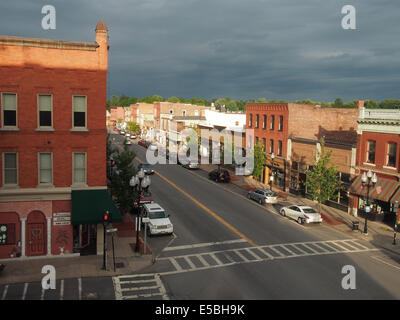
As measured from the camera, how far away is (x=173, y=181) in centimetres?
5209

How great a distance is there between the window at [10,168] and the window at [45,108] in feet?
8.40

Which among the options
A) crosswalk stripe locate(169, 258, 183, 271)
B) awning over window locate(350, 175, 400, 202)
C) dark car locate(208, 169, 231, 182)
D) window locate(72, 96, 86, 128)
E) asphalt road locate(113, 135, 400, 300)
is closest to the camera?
asphalt road locate(113, 135, 400, 300)

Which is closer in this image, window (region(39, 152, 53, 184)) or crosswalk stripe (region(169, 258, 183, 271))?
crosswalk stripe (region(169, 258, 183, 271))

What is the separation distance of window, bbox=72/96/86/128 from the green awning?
4293mm

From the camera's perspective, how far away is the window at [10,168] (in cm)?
2442

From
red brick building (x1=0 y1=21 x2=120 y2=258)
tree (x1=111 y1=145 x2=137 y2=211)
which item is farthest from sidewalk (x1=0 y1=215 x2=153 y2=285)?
tree (x1=111 y1=145 x2=137 y2=211)

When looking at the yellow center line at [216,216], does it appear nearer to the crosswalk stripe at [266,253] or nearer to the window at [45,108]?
the crosswalk stripe at [266,253]

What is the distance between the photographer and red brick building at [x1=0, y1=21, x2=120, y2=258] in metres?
24.1

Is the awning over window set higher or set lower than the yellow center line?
higher

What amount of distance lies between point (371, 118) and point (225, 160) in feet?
85.3

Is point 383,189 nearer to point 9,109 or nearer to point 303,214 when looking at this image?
point 303,214

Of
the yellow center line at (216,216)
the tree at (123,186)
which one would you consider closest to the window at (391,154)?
the yellow center line at (216,216)

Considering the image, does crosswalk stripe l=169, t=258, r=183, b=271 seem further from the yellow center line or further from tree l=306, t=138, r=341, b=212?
tree l=306, t=138, r=341, b=212

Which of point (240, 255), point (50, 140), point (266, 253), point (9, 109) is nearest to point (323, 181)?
point (266, 253)
